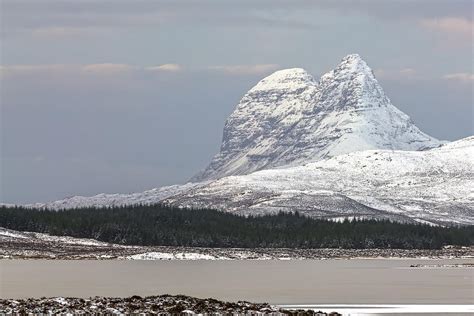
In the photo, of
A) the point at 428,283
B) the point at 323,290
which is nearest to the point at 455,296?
the point at 323,290

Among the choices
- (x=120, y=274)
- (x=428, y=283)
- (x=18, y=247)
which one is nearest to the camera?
(x=428, y=283)

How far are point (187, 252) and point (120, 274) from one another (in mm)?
70624

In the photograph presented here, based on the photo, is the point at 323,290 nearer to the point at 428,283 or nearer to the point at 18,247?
the point at 428,283

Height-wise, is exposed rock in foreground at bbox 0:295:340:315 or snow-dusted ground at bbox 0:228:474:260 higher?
snow-dusted ground at bbox 0:228:474:260

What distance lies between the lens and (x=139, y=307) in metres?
57.7

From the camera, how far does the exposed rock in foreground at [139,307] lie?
5591 centimetres

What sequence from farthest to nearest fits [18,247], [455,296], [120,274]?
[18,247], [120,274], [455,296]

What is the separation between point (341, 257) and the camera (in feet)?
616

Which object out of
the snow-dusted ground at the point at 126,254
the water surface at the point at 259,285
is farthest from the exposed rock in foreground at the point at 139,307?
the snow-dusted ground at the point at 126,254

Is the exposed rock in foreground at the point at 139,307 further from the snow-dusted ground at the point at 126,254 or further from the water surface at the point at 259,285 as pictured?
the snow-dusted ground at the point at 126,254

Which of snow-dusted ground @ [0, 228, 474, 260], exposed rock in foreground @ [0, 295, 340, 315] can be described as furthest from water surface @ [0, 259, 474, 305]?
snow-dusted ground @ [0, 228, 474, 260]

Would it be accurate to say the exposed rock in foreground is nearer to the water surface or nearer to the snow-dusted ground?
the water surface

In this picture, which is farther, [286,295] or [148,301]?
[286,295]

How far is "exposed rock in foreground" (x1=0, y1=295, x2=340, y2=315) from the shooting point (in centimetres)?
5591
